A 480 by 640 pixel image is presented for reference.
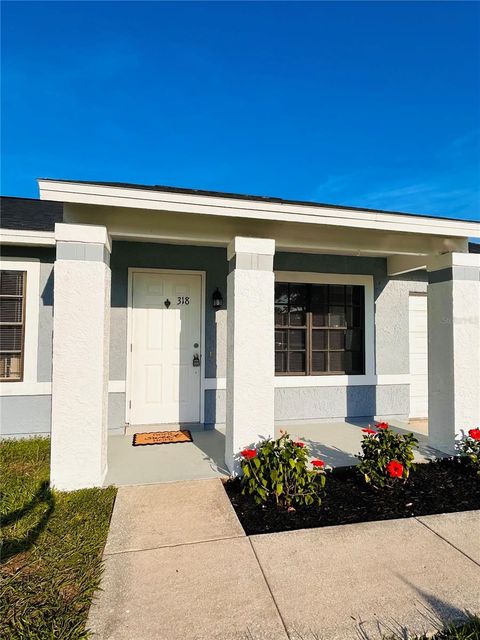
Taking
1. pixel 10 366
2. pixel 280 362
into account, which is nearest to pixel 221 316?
pixel 280 362

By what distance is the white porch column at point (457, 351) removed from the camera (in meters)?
4.42

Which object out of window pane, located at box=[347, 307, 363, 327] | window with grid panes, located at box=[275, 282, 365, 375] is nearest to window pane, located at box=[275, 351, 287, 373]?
window with grid panes, located at box=[275, 282, 365, 375]

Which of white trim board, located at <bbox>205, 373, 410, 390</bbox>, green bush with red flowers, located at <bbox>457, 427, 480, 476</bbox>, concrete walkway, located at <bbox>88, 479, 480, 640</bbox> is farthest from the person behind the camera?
white trim board, located at <bbox>205, 373, 410, 390</bbox>

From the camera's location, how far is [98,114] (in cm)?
868

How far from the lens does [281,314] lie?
587cm

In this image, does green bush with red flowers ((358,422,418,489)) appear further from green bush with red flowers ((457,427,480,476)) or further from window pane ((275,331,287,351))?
window pane ((275,331,287,351))

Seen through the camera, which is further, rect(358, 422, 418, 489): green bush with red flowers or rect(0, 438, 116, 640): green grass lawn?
rect(358, 422, 418, 489): green bush with red flowers

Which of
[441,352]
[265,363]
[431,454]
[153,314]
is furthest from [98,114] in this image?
[431,454]

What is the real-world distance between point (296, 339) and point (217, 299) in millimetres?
1571

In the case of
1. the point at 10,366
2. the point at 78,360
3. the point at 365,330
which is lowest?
the point at 10,366

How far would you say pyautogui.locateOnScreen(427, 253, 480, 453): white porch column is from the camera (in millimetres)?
4422

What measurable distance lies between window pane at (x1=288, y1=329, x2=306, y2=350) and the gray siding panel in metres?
3.86

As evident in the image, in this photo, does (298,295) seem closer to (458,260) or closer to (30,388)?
(458,260)

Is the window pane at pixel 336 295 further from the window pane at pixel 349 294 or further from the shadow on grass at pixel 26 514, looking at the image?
the shadow on grass at pixel 26 514
